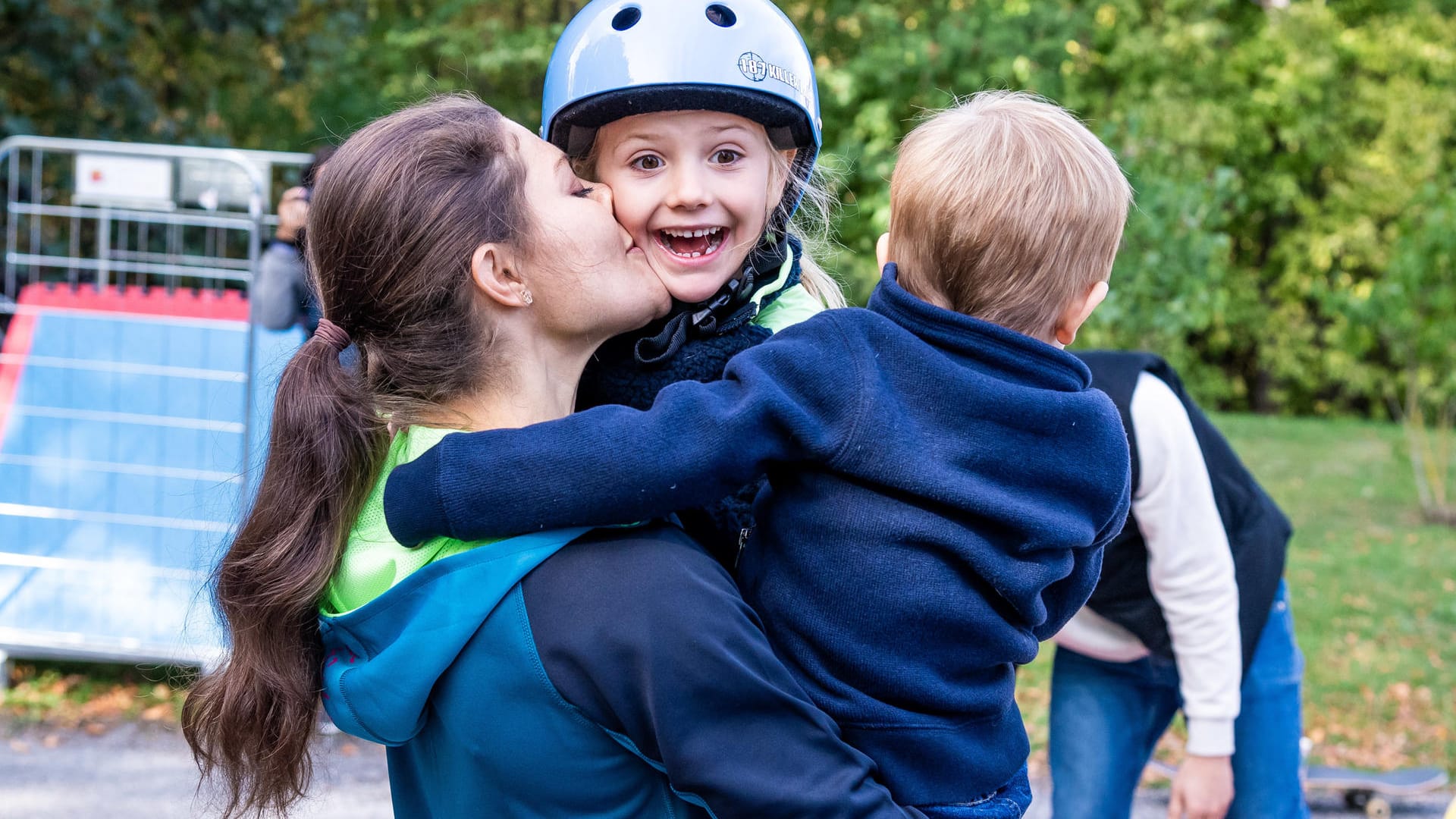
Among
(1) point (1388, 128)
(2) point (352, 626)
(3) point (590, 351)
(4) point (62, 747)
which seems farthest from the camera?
(1) point (1388, 128)

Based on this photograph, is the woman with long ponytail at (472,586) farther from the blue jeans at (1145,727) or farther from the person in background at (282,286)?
the person in background at (282,286)

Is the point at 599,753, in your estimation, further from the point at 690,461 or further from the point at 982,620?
the point at 982,620

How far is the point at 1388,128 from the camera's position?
20.5 m

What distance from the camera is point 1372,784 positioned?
17.4ft

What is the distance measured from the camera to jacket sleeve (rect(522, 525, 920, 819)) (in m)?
1.41

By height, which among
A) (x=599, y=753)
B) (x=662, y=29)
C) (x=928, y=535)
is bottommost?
(x=599, y=753)

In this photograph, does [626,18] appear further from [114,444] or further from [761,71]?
[114,444]

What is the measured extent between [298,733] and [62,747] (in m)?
4.40

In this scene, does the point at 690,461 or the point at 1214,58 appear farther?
the point at 1214,58

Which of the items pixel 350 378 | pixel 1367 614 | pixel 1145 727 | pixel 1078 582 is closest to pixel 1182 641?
pixel 1145 727

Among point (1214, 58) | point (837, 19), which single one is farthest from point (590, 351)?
point (1214, 58)

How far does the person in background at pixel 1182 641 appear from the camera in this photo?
115 inches

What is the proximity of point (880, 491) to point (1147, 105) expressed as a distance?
17440mm

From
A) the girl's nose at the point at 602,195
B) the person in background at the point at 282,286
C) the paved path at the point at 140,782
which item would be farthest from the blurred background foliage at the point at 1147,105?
the paved path at the point at 140,782
